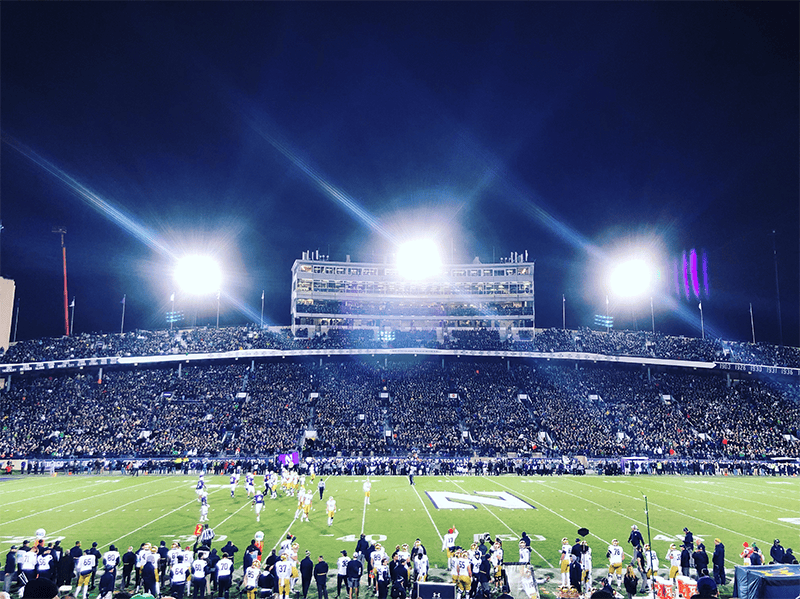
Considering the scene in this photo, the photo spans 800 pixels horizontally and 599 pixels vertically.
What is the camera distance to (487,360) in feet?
209

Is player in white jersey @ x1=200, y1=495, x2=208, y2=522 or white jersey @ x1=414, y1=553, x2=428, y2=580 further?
player in white jersey @ x1=200, y1=495, x2=208, y2=522

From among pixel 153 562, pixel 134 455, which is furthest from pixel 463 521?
pixel 134 455

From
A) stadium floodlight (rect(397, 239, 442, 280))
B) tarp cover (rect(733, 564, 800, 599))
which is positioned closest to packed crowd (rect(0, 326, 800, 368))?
stadium floodlight (rect(397, 239, 442, 280))

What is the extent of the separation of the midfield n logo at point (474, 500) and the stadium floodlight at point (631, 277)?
44188mm

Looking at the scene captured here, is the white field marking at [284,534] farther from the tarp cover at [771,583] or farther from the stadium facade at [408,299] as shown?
the stadium facade at [408,299]

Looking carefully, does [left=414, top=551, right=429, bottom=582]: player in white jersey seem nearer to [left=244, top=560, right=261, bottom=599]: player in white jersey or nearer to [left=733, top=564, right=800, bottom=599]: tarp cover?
[left=244, top=560, right=261, bottom=599]: player in white jersey

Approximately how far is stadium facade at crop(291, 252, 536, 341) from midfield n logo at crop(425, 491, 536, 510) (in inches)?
1590

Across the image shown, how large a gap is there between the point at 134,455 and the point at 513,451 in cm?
3233

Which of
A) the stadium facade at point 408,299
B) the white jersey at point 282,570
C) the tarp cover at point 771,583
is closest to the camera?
the tarp cover at point 771,583

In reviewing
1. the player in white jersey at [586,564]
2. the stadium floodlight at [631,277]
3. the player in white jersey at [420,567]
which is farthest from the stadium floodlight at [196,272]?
the player in white jersey at [586,564]

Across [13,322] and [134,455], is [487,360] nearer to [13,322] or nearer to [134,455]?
[134,455]

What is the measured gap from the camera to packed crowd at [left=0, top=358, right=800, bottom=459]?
46.0 meters

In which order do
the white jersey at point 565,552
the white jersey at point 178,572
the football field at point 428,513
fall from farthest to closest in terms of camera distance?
the football field at point 428,513, the white jersey at point 565,552, the white jersey at point 178,572

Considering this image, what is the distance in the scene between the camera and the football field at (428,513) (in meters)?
19.0
